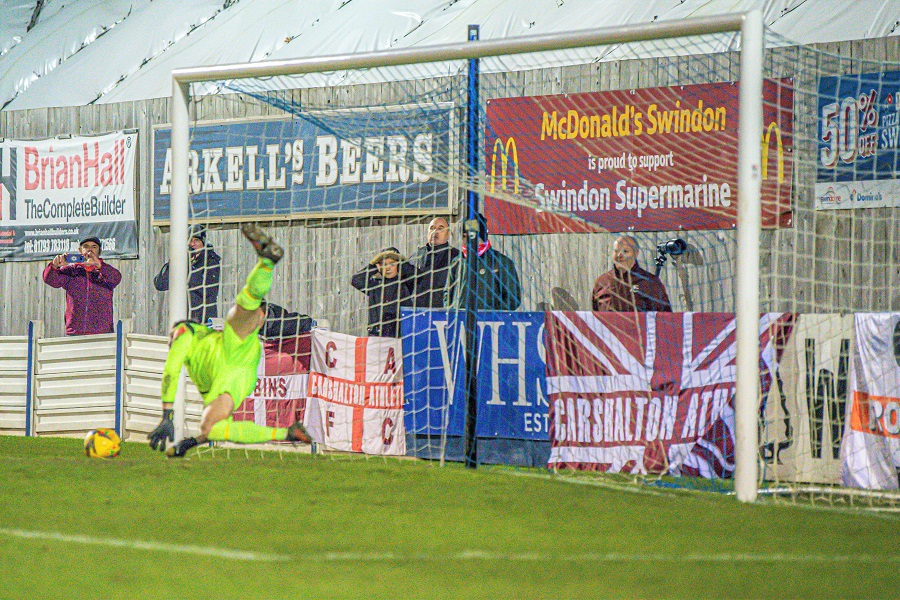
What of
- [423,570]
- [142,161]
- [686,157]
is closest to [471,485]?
[423,570]

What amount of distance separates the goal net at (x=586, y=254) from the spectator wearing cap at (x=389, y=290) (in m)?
0.03

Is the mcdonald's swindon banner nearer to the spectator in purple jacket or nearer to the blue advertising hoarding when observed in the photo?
the blue advertising hoarding

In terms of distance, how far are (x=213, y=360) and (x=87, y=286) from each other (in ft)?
19.3

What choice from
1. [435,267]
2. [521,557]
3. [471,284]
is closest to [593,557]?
[521,557]

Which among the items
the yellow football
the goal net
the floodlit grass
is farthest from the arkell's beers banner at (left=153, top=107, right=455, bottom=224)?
the floodlit grass

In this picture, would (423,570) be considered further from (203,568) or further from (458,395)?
(458,395)

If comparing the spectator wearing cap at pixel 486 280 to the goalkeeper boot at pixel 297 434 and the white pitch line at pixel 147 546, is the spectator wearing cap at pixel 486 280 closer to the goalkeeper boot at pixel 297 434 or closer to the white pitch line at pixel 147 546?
the goalkeeper boot at pixel 297 434

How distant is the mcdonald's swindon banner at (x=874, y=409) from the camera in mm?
8336

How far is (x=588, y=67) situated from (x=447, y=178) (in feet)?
10.0

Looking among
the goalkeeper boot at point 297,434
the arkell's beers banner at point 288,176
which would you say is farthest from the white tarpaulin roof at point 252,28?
the goalkeeper boot at point 297,434

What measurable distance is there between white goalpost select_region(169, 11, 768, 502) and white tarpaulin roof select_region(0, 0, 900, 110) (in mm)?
1898

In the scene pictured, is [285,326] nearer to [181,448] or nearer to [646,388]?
[181,448]

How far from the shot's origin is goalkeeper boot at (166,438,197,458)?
30.8ft

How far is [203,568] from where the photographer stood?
4992 mm
